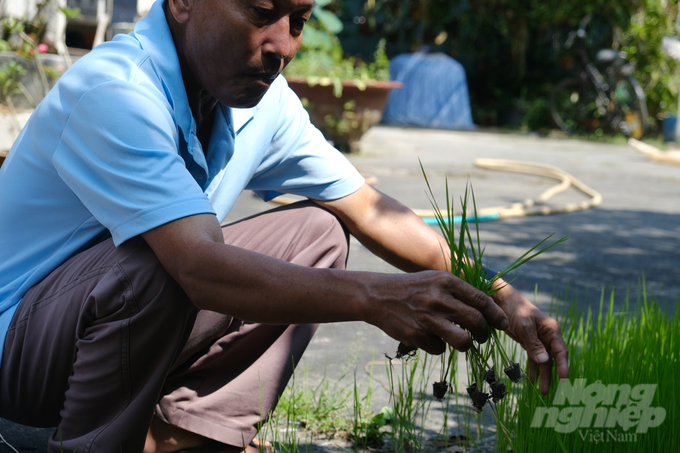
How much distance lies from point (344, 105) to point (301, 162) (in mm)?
5713

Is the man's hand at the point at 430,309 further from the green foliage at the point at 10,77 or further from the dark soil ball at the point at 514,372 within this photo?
the green foliage at the point at 10,77

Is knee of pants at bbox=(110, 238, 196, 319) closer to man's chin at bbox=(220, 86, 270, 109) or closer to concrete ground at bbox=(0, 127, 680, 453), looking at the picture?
man's chin at bbox=(220, 86, 270, 109)

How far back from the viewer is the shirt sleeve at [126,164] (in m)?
1.26

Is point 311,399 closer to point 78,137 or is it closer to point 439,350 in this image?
point 439,350

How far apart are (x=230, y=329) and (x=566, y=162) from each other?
24.8 ft

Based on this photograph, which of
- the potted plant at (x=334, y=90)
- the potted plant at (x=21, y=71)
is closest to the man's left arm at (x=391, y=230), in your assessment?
the potted plant at (x=21, y=71)

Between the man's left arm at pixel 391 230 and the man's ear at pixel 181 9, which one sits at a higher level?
the man's ear at pixel 181 9

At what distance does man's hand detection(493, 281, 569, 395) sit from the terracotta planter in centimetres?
597

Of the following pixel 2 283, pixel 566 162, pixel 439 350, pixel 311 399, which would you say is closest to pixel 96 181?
pixel 2 283

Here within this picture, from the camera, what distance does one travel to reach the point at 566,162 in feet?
28.1

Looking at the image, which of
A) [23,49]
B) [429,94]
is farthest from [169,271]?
[429,94]

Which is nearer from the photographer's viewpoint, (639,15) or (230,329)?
(230,329)

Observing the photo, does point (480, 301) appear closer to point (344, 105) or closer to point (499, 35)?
point (344, 105)

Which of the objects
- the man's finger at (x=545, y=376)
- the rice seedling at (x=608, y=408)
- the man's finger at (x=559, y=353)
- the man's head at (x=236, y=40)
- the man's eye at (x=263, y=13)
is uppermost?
the man's eye at (x=263, y=13)
